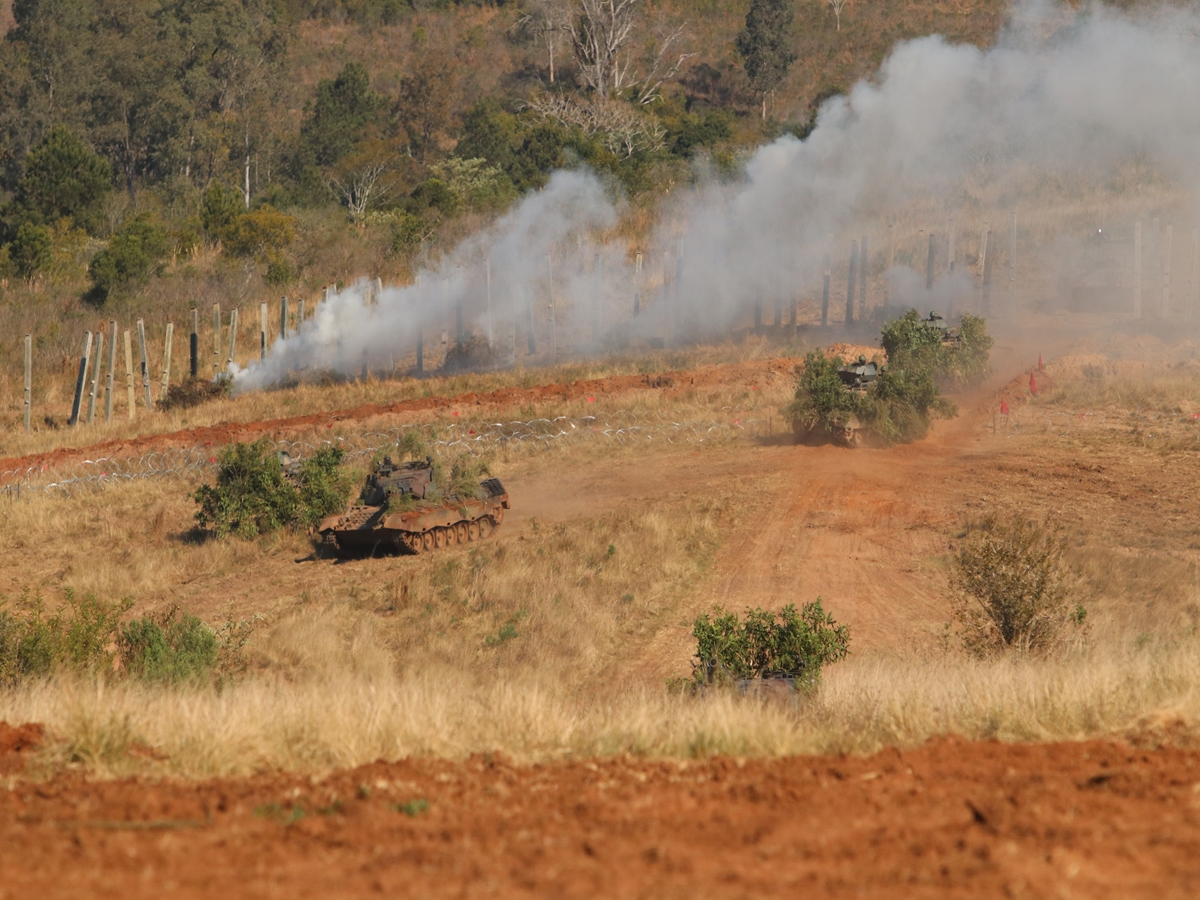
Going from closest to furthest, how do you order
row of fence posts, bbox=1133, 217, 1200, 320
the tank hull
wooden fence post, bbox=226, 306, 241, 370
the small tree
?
1. the tank hull
2. row of fence posts, bbox=1133, 217, 1200, 320
3. wooden fence post, bbox=226, 306, 241, 370
4. the small tree

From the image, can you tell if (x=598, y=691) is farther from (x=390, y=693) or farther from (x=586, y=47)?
(x=586, y=47)

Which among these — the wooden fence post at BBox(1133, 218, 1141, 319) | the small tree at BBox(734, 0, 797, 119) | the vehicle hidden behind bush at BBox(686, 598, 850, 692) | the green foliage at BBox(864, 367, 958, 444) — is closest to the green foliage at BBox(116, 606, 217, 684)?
the vehicle hidden behind bush at BBox(686, 598, 850, 692)

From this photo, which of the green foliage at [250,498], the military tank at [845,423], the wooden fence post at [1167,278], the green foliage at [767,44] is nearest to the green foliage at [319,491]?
the green foliage at [250,498]

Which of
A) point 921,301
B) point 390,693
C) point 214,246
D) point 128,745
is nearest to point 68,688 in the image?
point 128,745

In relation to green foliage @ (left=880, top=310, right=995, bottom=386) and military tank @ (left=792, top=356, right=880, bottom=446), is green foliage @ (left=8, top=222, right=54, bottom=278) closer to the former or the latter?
green foliage @ (left=880, top=310, right=995, bottom=386)

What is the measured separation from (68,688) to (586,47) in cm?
6261

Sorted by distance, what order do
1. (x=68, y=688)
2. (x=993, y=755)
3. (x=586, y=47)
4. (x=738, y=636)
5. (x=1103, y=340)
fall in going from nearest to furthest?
(x=993, y=755), (x=68, y=688), (x=738, y=636), (x=1103, y=340), (x=586, y=47)

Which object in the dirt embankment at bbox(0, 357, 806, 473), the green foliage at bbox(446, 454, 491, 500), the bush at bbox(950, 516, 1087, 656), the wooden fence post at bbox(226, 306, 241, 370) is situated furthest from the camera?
the wooden fence post at bbox(226, 306, 241, 370)

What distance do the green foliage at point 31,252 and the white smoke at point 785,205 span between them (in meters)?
15.9

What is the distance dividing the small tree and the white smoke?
25.5m

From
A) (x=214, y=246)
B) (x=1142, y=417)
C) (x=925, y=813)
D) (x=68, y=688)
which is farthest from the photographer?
(x=214, y=246)

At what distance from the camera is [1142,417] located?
27984 mm

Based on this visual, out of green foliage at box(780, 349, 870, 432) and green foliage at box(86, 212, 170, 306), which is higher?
green foliage at box(86, 212, 170, 306)

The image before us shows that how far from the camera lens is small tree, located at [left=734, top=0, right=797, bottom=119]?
69.9 metres
